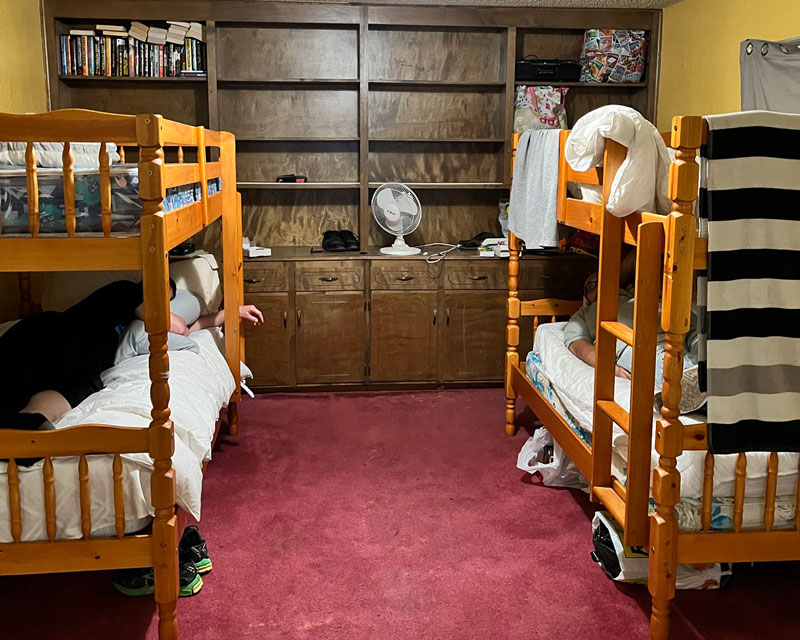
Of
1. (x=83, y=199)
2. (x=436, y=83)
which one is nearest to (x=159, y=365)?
(x=83, y=199)

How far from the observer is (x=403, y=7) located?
15.1 feet

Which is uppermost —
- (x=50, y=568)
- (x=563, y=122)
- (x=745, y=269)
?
(x=563, y=122)

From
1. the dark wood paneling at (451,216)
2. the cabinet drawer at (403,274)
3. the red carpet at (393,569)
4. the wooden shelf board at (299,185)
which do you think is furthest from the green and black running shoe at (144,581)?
the dark wood paneling at (451,216)

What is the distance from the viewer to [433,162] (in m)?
5.06

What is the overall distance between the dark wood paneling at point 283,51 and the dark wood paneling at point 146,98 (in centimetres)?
24

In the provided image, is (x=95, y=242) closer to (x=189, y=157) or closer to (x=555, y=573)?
(x=555, y=573)

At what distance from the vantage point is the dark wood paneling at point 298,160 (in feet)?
16.3

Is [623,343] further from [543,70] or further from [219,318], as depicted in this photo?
[543,70]

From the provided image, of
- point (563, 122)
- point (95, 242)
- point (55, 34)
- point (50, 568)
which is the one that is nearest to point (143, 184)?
point (95, 242)

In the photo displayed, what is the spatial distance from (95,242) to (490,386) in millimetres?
3084

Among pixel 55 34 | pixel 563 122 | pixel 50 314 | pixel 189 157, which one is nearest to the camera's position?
pixel 50 314

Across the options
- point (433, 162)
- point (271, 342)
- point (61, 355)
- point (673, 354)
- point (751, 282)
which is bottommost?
point (271, 342)

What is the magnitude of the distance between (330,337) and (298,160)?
114 cm

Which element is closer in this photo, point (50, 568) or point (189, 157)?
point (50, 568)
